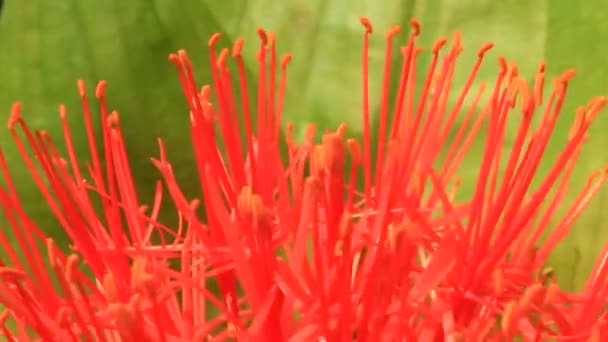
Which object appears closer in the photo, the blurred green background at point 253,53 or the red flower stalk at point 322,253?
the red flower stalk at point 322,253

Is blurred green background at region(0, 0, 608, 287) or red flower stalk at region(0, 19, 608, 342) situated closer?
red flower stalk at region(0, 19, 608, 342)

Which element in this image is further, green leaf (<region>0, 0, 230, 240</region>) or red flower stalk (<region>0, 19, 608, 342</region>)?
green leaf (<region>0, 0, 230, 240</region>)

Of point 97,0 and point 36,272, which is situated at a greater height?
point 97,0

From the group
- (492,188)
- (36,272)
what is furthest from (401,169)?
(36,272)

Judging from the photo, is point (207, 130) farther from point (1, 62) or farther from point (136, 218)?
point (1, 62)

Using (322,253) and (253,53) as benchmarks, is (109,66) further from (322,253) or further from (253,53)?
(322,253)

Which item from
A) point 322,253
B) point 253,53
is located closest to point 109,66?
point 253,53

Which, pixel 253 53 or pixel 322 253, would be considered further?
pixel 253 53

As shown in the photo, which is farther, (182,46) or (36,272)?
(182,46)
